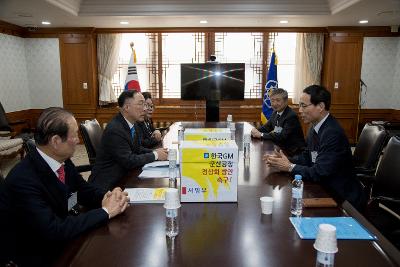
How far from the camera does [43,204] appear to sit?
1.27 m

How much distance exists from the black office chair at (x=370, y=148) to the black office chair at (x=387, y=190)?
0.91 feet

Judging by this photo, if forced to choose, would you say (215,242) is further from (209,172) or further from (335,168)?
(335,168)

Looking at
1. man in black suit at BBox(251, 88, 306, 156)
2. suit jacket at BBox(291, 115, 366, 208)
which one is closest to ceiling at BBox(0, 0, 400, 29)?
man in black suit at BBox(251, 88, 306, 156)

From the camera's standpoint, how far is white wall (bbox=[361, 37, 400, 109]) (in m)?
6.39

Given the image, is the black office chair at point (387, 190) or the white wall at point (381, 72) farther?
the white wall at point (381, 72)

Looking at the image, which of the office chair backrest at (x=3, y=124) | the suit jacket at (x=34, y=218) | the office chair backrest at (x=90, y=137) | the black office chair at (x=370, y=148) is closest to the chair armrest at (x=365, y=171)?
the black office chair at (x=370, y=148)

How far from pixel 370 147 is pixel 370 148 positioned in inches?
0.4

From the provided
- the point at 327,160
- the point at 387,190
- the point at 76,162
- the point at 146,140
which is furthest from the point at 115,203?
the point at 76,162

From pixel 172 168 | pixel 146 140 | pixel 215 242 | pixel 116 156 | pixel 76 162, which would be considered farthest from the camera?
pixel 76 162

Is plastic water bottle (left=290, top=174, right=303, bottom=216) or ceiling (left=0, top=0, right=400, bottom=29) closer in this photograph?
plastic water bottle (left=290, top=174, right=303, bottom=216)

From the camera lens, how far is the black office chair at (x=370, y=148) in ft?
8.43

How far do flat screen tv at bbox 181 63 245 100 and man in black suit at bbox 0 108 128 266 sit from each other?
4096mm

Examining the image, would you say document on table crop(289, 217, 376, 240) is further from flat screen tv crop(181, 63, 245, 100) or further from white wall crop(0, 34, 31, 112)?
white wall crop(0, 34, 31, 112)

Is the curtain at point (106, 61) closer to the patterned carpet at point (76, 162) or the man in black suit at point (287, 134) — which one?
the patterned carpet at point (76, 162)
